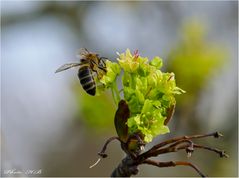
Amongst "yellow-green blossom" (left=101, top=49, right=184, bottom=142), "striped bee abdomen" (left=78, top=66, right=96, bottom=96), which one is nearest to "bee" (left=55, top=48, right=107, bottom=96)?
"striped bee abdomen" (left=78, top=66, right=96, bottom=96)

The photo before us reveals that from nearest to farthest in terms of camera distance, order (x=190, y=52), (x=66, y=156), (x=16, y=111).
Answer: (x=190, y=52) < (x=16, y=111) < (x=66, y=156)

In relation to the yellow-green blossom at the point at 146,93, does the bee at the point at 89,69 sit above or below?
above

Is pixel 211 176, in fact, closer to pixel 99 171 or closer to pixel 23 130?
pixel 99 171

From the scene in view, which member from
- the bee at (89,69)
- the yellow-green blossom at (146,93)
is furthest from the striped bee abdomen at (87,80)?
the yellow-green blossom at (146,93)

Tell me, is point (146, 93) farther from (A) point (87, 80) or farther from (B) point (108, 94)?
(B) point (108, 94)

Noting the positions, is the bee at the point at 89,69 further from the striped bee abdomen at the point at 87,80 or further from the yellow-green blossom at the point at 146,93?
the yellow-green blossom at the point at 146,93

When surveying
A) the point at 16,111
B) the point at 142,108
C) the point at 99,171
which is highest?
the point at 142,108

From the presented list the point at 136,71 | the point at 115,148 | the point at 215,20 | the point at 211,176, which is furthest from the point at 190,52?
the point at 136,71
